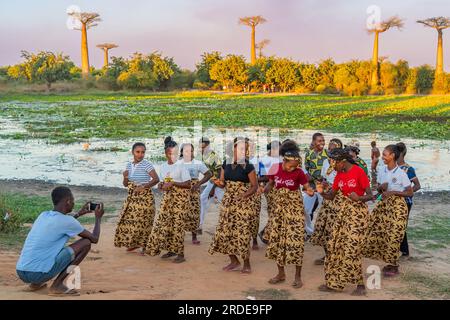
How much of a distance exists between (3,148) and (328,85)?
2148 inches

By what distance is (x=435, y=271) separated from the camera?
6.49m

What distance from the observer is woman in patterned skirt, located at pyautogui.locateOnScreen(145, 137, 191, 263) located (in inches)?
263

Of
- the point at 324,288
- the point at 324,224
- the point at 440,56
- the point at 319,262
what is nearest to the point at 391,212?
the point at 324,224

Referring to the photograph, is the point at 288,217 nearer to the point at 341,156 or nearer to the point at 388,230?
the point at 341,156

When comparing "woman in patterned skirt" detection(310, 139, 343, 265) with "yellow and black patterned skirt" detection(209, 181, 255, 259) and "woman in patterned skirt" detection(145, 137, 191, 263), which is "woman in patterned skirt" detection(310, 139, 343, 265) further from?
"woman in patterned skirt" detection(145, 137, 191, 263)

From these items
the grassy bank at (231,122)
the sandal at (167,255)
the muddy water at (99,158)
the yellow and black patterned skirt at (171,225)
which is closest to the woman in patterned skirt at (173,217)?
the yellow and black patterned skirt at (171,225)

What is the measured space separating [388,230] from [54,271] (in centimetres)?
357

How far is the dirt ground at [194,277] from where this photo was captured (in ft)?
17.4

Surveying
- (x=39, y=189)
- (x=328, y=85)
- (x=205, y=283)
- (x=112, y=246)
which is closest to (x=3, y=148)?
(x=39, y=189)

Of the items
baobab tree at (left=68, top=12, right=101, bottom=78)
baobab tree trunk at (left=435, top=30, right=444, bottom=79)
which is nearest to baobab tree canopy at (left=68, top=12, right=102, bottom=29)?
baobab tree at (left=68, top=12, right=101, bottom=78)

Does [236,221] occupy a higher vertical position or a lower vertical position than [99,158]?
higher

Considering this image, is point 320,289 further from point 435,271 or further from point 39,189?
point 39,189

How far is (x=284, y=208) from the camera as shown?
576cm
